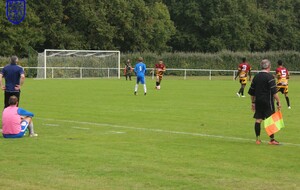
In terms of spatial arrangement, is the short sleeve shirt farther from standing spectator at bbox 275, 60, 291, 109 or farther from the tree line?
the tree line

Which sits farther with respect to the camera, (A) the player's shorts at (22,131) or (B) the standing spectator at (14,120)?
(A) the player's shorts at (22,131)

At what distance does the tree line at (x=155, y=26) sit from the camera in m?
76.9

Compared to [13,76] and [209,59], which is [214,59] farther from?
[13,76]

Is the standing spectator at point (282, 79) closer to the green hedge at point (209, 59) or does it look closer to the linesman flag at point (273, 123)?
the linesman flag at point (273, 123)

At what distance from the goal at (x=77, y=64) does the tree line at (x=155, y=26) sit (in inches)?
404

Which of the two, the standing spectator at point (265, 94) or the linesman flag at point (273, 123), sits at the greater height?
the standing spectator at point (265, 94)

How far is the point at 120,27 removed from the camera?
8306 centimetres

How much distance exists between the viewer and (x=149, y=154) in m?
13.2

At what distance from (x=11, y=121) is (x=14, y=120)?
0.25 ft

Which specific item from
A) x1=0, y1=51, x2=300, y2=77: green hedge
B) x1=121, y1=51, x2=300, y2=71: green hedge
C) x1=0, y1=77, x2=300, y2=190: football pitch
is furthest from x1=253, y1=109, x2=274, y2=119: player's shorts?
x1=121, y1=51, x2=300, y2=71: green hedge

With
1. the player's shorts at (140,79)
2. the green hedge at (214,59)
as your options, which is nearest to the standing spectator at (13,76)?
the player's shorts at (140,79)

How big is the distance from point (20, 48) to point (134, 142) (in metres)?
61.0

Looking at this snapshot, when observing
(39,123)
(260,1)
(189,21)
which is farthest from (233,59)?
(39,123)

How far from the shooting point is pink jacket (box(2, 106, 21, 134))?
1541 centimetres
